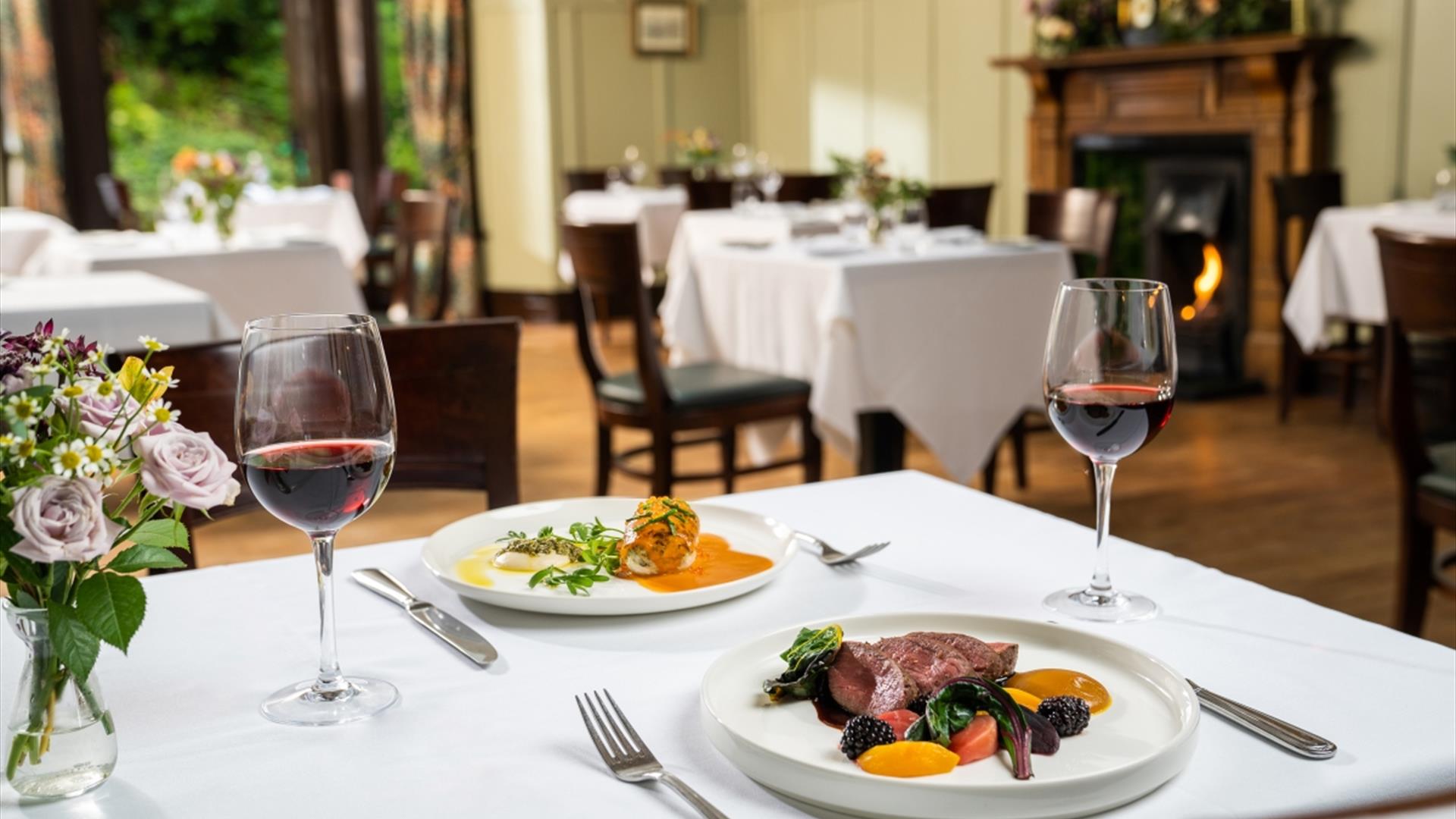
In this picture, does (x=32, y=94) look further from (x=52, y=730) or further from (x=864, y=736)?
(x=864, y=736)

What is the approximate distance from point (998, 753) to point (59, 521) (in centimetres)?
48

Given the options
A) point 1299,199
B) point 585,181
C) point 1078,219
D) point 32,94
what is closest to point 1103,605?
point 1078,219

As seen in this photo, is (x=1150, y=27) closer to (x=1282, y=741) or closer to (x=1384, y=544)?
(x=1384, y=544)

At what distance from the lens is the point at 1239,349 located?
6.12 meters

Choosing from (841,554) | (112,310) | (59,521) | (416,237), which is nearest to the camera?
(59,521)

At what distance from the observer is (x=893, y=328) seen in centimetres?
366

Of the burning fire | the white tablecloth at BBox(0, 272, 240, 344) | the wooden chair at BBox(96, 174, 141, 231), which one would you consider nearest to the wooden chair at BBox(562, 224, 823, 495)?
the white tablecloth at BBox(0, 272, 240, 344)

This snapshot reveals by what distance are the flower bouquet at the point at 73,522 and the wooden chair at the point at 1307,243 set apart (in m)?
5.01

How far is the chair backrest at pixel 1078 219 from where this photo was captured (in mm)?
4191

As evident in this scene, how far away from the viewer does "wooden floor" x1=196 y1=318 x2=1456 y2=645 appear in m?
3.69

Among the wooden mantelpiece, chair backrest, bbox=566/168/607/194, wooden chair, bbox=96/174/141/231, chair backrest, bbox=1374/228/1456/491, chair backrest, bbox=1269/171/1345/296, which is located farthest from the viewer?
chair backrest, bbox=566/168/607/194

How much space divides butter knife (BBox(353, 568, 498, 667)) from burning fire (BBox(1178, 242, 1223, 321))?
568 centimetres

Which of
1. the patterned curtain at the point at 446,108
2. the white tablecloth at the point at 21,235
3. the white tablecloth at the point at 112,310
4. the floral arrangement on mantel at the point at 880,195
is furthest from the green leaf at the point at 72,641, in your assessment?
the patterned curtain at the point at 446,108

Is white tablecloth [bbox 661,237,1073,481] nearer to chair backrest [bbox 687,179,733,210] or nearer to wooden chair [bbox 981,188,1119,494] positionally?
wooden chair [bbox 981,188,1119,494]
